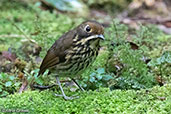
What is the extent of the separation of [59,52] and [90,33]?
49 centimetres

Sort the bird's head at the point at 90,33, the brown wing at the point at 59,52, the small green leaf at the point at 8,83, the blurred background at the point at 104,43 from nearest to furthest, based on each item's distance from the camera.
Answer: the bird's head at the point at 90,33
the brown wing at the point at 59,52
the small green leaf at the point at 8,83
the blurred background at the point at 104,43

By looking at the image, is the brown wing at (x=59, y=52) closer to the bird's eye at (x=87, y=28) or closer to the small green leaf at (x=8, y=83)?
the bird's eye at (x=87, y=28)

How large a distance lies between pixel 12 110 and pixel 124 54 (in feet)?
5.68

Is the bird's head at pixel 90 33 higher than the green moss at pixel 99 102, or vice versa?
the bird's head at pixel 90 33

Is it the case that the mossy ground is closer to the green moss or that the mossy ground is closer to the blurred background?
the green moss

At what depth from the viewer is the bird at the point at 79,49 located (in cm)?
388

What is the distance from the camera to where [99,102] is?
12.0 ft

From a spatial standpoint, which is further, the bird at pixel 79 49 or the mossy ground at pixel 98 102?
the bird at pixel 79 49

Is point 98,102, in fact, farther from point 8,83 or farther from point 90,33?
point 8,83

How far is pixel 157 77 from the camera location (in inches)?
186

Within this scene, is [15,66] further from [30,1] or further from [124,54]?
[30,1]

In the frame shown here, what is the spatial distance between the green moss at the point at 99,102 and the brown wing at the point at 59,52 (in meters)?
0.41

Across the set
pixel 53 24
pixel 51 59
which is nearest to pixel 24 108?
pixel 51 59

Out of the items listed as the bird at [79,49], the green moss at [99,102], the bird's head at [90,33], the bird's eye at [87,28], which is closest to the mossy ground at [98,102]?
the green moss at [99,102]
